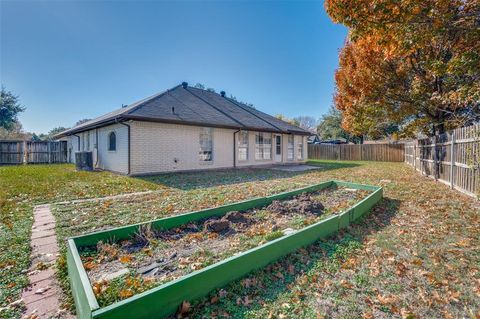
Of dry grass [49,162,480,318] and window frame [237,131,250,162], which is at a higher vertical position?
window frame [237,131,250,162]

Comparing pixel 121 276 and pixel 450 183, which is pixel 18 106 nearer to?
pixel 121 276

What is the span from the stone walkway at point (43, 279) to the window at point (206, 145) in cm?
818

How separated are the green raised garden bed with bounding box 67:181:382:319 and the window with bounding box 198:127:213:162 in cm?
798

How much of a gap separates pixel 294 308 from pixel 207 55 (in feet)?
48.8

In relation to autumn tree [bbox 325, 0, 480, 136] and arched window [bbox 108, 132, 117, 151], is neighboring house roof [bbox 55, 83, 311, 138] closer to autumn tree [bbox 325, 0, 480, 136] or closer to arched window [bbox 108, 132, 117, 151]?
arched window [bbox 108, 132, 117, 151]

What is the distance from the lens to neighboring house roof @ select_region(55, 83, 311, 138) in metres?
9.72

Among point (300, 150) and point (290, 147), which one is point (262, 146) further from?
point (300, 150)


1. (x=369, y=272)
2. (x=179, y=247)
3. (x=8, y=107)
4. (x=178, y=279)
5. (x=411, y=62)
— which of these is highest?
(x=8, y=107)

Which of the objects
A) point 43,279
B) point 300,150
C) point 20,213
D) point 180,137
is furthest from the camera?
point 300,150

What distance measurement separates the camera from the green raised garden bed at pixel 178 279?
1.51 m

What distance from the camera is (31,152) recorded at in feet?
58.4

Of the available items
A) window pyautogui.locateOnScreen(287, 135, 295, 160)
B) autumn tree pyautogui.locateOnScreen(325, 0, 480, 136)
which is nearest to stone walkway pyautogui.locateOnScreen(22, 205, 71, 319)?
autumn tree pyautogui.locateOnScreen(325, 0, 480, 136)

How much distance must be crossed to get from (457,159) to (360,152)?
53.1ft

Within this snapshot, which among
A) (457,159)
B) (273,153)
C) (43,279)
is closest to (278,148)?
(273,153)
